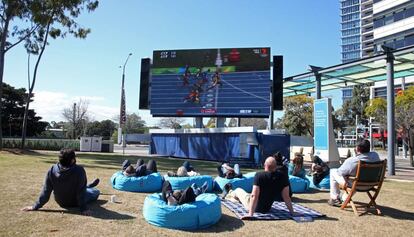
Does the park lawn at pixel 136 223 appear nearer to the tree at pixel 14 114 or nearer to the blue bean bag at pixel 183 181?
the blue bean bag at pixel 183 181

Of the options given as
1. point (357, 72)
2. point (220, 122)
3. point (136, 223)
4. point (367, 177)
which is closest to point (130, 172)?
point (136, 223)

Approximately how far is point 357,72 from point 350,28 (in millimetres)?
159131

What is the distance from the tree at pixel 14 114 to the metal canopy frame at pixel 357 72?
3818 centimetres

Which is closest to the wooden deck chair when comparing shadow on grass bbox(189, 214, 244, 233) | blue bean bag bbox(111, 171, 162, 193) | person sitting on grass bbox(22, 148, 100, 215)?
shadow on grass bbox(189, 214, 244, 233)

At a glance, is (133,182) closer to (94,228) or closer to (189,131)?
(94,228)

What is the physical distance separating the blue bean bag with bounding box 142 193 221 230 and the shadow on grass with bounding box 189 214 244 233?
0.10 meters

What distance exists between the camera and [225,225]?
6684 millimetres

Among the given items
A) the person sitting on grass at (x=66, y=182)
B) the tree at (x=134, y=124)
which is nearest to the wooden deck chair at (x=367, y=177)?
the person sitting on grass at (x=66, y=182)

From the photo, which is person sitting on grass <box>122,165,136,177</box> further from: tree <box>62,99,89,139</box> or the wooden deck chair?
tree <box>62,99,89,139</box>

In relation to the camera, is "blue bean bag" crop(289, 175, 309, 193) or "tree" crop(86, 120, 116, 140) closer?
"blue bean bag" crop(289, 175, 309, 193)

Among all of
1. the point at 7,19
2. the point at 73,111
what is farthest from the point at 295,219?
the point at 73,111

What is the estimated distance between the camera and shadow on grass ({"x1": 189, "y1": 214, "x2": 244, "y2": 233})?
634 cm

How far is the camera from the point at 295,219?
7.07 meters

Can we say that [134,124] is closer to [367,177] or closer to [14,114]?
[14,114]
